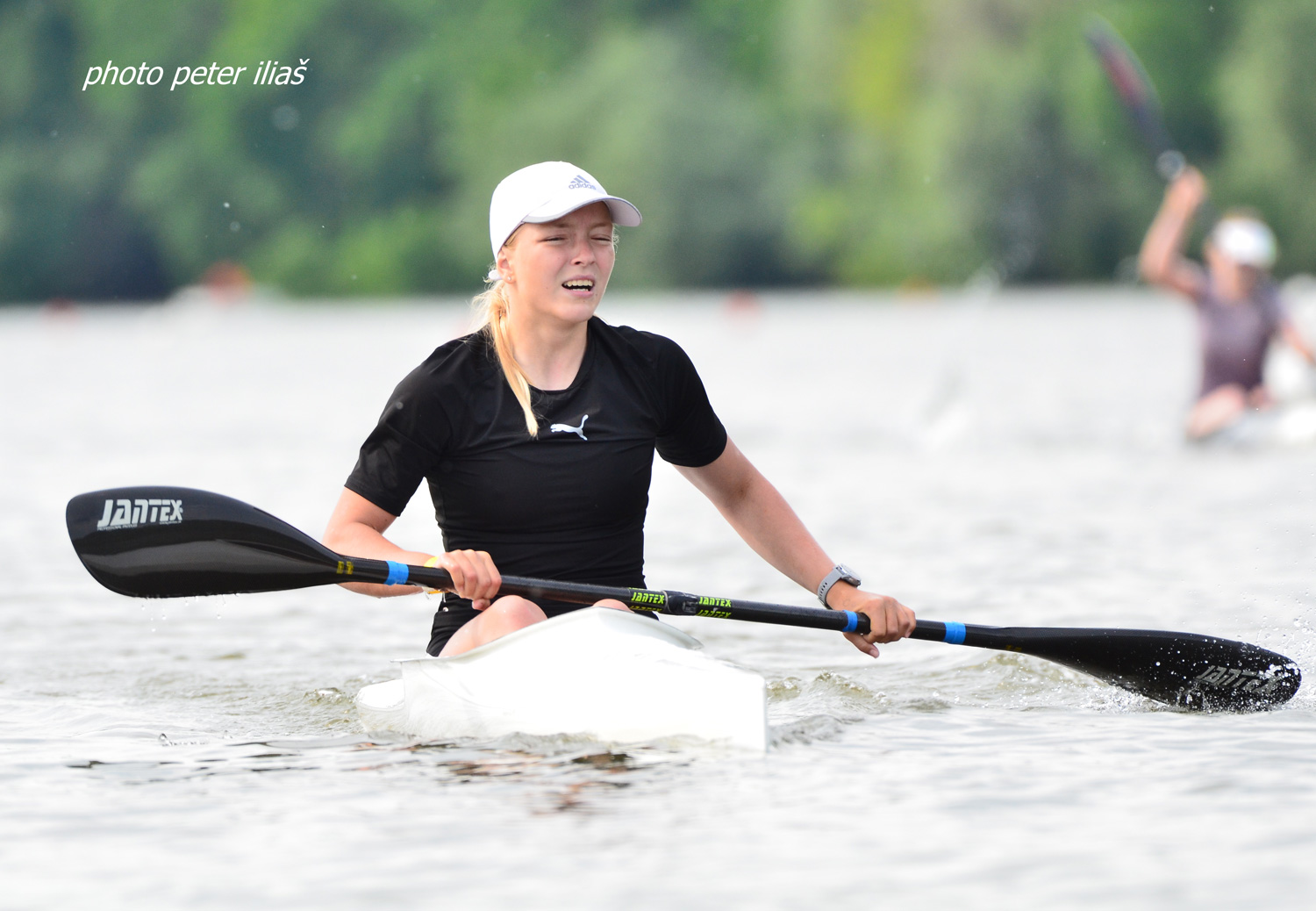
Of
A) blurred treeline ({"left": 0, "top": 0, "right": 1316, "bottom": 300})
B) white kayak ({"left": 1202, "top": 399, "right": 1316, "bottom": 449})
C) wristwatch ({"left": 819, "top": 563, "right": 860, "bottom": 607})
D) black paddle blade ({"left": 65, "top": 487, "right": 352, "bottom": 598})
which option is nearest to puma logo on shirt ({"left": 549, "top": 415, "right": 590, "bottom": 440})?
black paddle blade ({"left": 65, "top": 487, "right": 352, "bottom": 598})

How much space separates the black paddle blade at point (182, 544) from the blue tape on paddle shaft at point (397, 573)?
325mm

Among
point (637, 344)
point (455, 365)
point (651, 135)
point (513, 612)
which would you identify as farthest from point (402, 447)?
point (651, 135)

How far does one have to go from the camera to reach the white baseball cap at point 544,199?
4.54 metres

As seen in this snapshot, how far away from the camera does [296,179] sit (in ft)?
183

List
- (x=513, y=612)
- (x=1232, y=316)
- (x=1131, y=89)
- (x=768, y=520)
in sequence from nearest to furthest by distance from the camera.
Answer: (x=513, y=612)
(x=768, y=520)
(x=1232, y=316)
(x=1131, y=89)

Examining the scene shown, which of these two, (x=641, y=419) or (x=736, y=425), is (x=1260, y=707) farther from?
(x=736, y=425)

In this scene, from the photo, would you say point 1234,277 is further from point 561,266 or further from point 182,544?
point 182,544

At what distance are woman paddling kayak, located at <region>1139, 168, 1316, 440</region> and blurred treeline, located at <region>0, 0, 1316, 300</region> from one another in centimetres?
2595

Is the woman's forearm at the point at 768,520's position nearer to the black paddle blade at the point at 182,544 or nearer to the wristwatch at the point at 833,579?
the wristwatch at the point at 833,579

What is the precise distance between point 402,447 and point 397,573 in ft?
0.96

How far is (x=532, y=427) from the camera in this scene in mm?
4617

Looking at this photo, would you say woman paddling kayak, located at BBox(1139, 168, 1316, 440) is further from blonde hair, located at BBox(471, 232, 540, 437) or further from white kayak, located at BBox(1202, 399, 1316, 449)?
blonde hair, located at BBox(471, 232, 540, 437)

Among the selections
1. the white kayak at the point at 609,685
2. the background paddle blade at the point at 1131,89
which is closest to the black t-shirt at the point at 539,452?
the white kayak at the point at 609,685

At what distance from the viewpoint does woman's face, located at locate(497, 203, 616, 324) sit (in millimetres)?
4586
